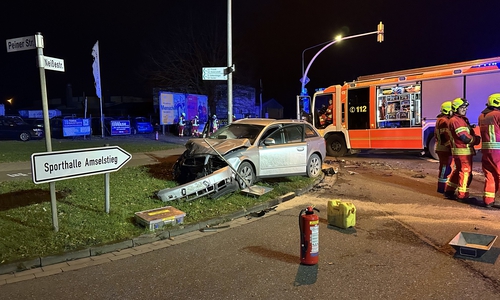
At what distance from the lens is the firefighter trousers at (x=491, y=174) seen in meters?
6.86

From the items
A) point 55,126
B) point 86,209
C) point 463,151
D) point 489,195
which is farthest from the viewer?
point 55,126

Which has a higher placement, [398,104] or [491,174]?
[398,104]

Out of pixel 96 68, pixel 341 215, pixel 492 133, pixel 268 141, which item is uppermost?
pixel 96 68

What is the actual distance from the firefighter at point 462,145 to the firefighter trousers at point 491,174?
1.17 feet

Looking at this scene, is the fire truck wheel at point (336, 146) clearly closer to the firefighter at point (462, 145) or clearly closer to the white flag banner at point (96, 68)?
the firefighter at point (462, 145)

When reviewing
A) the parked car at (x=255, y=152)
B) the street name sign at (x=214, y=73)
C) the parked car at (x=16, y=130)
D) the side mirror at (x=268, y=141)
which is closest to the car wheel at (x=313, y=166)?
the parked car at (x=255, y=152)

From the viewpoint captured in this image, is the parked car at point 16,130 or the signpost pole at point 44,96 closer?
the signpost pole at point 44,96

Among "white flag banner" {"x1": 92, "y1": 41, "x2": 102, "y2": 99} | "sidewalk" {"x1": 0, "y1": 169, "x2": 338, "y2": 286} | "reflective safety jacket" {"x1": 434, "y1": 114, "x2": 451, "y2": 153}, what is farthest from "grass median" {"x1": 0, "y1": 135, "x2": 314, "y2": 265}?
"white flag banner" {"x1": 92, "y1": 41, "x2": 102, "y2": 99}

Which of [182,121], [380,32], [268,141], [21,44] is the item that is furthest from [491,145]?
[182,121]

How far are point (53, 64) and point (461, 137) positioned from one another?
7.45 m

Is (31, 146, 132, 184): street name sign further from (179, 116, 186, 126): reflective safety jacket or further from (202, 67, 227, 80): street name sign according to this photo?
(179, 116, 186, 126): reflective safety jacket

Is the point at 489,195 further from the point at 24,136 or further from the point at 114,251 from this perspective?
the point at 24,136

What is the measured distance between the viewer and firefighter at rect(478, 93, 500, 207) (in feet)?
22.3

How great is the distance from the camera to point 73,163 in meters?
5.50
